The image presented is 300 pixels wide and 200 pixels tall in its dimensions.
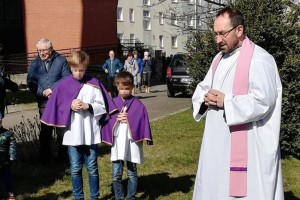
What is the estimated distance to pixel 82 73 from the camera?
17.9ft

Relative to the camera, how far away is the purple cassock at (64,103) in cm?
543

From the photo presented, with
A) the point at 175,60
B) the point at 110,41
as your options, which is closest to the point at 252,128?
the point at 175,60

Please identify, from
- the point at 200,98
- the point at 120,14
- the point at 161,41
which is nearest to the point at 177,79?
the point at 200,98

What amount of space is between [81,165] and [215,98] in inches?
96.1

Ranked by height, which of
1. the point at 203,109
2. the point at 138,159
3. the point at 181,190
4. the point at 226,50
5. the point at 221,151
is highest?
the point at 226,50

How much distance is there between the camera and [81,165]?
18.3 feet

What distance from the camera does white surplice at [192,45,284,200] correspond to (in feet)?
11.8

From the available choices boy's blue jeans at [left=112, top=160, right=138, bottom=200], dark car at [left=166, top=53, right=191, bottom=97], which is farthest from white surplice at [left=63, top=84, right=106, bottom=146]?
dark car at [left=166, top=53, right=191, bottom=97]

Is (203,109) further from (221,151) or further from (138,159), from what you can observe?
(138,159)

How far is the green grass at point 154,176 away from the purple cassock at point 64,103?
123 cm

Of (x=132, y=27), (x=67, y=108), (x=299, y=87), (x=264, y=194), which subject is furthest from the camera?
(x=132, y=27)

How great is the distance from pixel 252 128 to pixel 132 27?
43856mm

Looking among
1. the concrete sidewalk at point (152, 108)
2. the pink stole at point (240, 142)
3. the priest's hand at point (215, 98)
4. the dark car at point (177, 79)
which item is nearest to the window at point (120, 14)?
the dark car at point (177, 79)

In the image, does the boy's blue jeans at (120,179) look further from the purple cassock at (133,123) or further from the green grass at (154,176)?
the green grass at (154,176)
